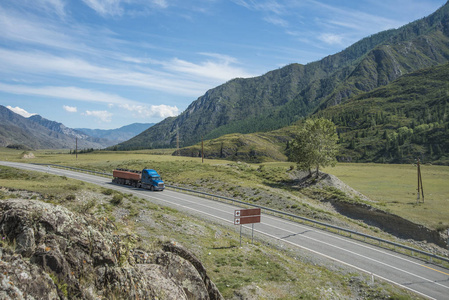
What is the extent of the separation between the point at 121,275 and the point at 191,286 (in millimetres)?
3079

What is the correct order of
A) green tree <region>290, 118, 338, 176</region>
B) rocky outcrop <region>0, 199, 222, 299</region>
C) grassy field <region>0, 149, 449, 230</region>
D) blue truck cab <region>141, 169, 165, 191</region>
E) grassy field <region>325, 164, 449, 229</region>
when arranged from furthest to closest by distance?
green tree <region>290, 118, 338, 176</region> → blue truck cab <region>141, 169, 165, 191</region> → grassy field <region>0, 149, 449, 230</region> → grassy field <region>325, 164, 449, 229</region> → rocky outcrop <region>0, 199, 222, 299</region>

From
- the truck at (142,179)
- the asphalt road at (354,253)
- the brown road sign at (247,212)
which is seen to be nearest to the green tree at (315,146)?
the asphalt road at (354,253)

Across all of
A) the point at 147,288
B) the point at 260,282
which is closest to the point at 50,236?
the point at 147,288

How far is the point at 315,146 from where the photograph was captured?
60719 millimetres

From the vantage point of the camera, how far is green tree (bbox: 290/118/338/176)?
59.8 metres

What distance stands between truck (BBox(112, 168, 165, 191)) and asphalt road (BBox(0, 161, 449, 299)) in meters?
7.99

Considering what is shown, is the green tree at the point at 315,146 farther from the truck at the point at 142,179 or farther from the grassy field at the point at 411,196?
the truck at the point at 142,179

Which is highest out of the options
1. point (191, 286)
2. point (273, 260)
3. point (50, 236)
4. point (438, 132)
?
point (438, 132)

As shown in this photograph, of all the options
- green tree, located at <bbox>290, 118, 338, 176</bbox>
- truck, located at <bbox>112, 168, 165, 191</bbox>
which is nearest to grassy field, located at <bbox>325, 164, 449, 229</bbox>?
green tree, located at <bbox>290, 118, 338, 176</bbox>

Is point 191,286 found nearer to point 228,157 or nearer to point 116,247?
point 116,247

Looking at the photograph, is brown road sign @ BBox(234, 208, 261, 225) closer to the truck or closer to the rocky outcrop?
the rocky outcrop

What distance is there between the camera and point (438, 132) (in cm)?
16400

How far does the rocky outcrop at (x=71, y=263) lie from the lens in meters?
5.74

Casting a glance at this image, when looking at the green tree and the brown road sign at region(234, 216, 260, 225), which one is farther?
the green tree
